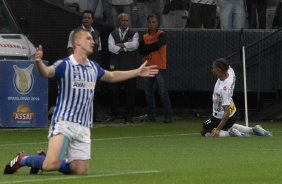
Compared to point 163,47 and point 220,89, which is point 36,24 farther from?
point 220,89

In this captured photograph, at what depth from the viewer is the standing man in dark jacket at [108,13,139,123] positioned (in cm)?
2555

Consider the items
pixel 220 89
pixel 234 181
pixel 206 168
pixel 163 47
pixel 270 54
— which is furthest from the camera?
pixel 270 54

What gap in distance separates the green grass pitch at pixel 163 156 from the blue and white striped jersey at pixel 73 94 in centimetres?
69

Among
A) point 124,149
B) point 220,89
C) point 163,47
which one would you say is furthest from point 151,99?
point 124,149

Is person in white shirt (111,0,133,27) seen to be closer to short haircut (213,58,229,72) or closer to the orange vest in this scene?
the orange vest

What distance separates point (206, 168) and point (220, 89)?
5.95 meters

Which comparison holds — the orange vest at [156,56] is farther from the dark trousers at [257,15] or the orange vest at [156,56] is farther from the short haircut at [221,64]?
the short haircut at [221,64]

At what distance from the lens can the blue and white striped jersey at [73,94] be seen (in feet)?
45.0

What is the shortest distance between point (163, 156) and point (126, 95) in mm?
9745

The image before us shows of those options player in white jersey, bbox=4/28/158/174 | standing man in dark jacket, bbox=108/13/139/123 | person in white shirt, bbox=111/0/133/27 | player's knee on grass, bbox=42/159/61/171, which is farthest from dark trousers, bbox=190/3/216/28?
player's knee on grass, bbox=42/159/61/171

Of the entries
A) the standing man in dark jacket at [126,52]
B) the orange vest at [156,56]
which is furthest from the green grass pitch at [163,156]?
the orange vest at [156,56]

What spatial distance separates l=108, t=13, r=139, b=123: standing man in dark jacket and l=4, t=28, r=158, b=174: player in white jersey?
38.1ft

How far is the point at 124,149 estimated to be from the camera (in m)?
18.3

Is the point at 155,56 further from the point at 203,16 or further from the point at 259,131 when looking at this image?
the point at 259,131
